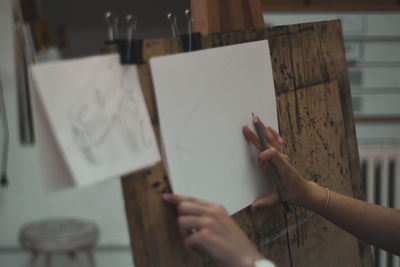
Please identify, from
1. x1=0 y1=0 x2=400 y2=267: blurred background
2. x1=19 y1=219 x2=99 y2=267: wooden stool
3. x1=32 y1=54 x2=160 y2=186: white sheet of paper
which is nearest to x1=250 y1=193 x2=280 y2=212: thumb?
x1=32 y1=54 x2=160 y2=186: white sheet of paper

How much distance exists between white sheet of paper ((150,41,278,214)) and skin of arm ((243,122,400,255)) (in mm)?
44

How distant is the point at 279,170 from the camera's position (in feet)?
2.56

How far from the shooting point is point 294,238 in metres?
0.88

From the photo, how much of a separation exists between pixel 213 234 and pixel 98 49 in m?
1.50

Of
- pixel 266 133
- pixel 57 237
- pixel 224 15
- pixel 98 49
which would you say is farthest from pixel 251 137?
pixel 57 237

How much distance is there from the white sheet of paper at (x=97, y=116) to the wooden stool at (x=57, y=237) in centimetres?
172

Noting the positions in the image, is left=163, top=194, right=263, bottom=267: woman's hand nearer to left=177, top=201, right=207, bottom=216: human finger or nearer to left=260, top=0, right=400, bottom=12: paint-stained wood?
left=177, top=201, right=207, bottom=216: human finger

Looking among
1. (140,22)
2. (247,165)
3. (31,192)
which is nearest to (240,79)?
(247,165)

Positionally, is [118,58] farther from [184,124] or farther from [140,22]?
[140,22]

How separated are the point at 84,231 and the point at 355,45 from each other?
173 cm

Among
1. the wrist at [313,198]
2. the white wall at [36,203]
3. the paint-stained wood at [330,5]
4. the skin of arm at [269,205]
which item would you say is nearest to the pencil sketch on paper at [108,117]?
the skin of arm at [269,205]

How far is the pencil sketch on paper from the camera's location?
538mm

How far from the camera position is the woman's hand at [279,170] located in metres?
0.75

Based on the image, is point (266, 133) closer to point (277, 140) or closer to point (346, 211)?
point (277, 140)
